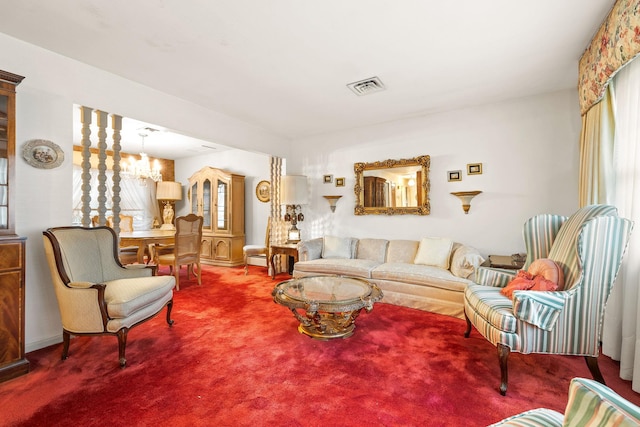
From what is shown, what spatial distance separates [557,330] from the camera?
1786 millimetres

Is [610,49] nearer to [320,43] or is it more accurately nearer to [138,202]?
[320,43]

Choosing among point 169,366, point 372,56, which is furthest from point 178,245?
point 372,56

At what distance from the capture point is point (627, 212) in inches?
80.7

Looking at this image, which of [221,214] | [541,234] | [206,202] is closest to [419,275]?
[541,234]

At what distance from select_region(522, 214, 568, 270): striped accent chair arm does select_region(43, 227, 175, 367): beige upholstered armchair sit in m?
3.18

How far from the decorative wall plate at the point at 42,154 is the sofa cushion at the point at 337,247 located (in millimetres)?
3169

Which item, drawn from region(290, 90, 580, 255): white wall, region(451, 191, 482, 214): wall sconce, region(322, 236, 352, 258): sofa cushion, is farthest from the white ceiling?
region(322, 236, 352, 258): sofa cushion

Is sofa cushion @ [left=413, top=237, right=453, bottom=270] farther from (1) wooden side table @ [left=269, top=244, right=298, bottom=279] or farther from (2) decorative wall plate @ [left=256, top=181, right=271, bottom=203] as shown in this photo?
(2) decorative wall plate @ [left=256, top=181, right=271, bottom=203]

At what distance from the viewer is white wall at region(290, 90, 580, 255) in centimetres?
324

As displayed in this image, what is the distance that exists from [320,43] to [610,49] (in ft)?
6.56

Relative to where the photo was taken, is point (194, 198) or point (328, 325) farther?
point (194, 198)

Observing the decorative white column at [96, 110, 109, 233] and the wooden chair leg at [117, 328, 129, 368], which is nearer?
the wooden chair leg at [117, 328, 129, 368]

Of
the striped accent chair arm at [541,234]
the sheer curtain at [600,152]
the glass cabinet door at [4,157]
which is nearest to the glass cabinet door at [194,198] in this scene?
the glass cabinet door at [4,157]

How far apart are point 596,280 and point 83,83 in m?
4.28
